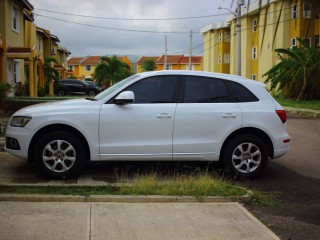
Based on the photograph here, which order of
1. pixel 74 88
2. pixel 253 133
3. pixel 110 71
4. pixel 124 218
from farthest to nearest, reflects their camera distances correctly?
pixel 110 71 → pixel 74 88 → pixel 253 133 → pixel 124 218

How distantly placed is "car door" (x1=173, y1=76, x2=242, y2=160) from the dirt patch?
0.87m

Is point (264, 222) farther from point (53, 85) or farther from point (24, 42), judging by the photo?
point (53, 85)

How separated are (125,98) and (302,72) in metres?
22.9

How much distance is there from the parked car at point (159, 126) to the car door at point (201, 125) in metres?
0.02

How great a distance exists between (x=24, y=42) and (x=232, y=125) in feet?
74.5

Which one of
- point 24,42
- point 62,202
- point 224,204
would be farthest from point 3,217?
point 24,42

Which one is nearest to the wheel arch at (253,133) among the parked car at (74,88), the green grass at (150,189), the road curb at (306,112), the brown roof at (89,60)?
the green grass at (150,189)

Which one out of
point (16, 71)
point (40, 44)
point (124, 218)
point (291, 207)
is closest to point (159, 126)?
point (124, 218)

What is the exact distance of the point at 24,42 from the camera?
27078 mm

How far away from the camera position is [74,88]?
128 ft

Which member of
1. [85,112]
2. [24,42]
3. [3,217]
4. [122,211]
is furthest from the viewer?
[24,42]

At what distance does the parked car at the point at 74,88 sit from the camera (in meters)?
38.1

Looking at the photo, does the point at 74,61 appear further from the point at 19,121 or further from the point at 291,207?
the point at 291,207

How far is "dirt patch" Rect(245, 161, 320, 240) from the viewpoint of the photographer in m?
4.88
